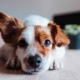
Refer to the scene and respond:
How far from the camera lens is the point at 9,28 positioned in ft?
3.23

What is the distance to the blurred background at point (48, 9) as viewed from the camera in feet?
9.41

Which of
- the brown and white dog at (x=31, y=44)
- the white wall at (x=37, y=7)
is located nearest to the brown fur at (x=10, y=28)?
the brown and white dog at (x=31, y=44)

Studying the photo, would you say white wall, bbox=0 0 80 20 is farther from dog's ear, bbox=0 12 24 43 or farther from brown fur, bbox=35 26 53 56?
brown fur, bbox=35 26 53 56

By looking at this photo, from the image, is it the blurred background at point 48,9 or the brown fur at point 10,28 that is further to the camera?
the blurred background at point 48,9

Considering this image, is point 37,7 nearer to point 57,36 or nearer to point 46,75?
point 57,36

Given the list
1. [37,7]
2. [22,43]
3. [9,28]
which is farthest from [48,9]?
[22,43]

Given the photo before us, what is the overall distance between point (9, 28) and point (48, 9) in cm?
214

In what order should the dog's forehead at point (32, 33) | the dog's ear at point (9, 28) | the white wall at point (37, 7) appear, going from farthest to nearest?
the white wall at point (37, 7)
the dog's ear at point (9, 28)
the dog's forehead at point (32, 33)

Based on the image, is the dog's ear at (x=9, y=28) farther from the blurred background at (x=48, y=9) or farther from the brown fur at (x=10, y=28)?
the blurred background at (x=48, y=9)

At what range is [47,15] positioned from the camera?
3.07m

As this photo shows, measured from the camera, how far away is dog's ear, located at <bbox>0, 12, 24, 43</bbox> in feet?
3.16

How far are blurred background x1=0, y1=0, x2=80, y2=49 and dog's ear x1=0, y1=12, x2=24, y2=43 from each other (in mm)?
1865

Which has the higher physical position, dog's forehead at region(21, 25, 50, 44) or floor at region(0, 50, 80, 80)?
dog's forehead at region(21, 25, 50, 44)

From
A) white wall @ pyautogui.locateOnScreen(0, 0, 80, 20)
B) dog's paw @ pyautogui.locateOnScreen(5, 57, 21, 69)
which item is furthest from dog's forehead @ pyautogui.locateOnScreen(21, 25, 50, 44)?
white wall @ pyautogui.locateOnScreen(0, 0, 80, 20)
